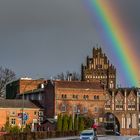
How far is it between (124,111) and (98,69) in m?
33.6

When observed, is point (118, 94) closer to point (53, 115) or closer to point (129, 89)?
point (129, 89)

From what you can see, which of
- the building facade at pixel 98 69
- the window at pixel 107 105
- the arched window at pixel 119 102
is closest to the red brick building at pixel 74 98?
the window at pixel 107 105

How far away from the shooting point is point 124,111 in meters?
166

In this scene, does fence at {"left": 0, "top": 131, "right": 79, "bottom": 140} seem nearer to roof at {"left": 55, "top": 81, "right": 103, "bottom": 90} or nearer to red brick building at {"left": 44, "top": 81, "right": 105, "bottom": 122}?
red brick building at {"left": 44, "top": 81, "right": 105, "bottom": 122}

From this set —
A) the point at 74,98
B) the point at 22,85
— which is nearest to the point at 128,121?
the point at 74,98

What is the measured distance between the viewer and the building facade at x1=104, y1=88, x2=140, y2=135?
165 meters

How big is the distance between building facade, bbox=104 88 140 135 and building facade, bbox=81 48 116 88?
2523 cm

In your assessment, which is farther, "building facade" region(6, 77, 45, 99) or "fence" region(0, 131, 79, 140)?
"building facade" region(6, 77, 45, 99)

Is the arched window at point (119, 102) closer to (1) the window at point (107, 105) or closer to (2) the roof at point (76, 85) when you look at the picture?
(1) the window at point (107, 105)

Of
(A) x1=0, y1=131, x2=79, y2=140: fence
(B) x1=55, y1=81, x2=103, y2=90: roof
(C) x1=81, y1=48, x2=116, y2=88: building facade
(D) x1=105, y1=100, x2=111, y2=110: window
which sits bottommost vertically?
(A) x1=0, y1=131, x2=79, y2=140: fence

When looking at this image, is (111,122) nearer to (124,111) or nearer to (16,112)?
(124,111)

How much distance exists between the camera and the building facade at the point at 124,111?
16462 centimetres

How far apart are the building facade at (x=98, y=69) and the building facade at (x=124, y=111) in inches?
993

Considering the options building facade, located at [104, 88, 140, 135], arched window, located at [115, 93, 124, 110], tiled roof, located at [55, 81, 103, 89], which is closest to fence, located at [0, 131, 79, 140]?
tiled roof, located at [55, 81, 103, 89]
